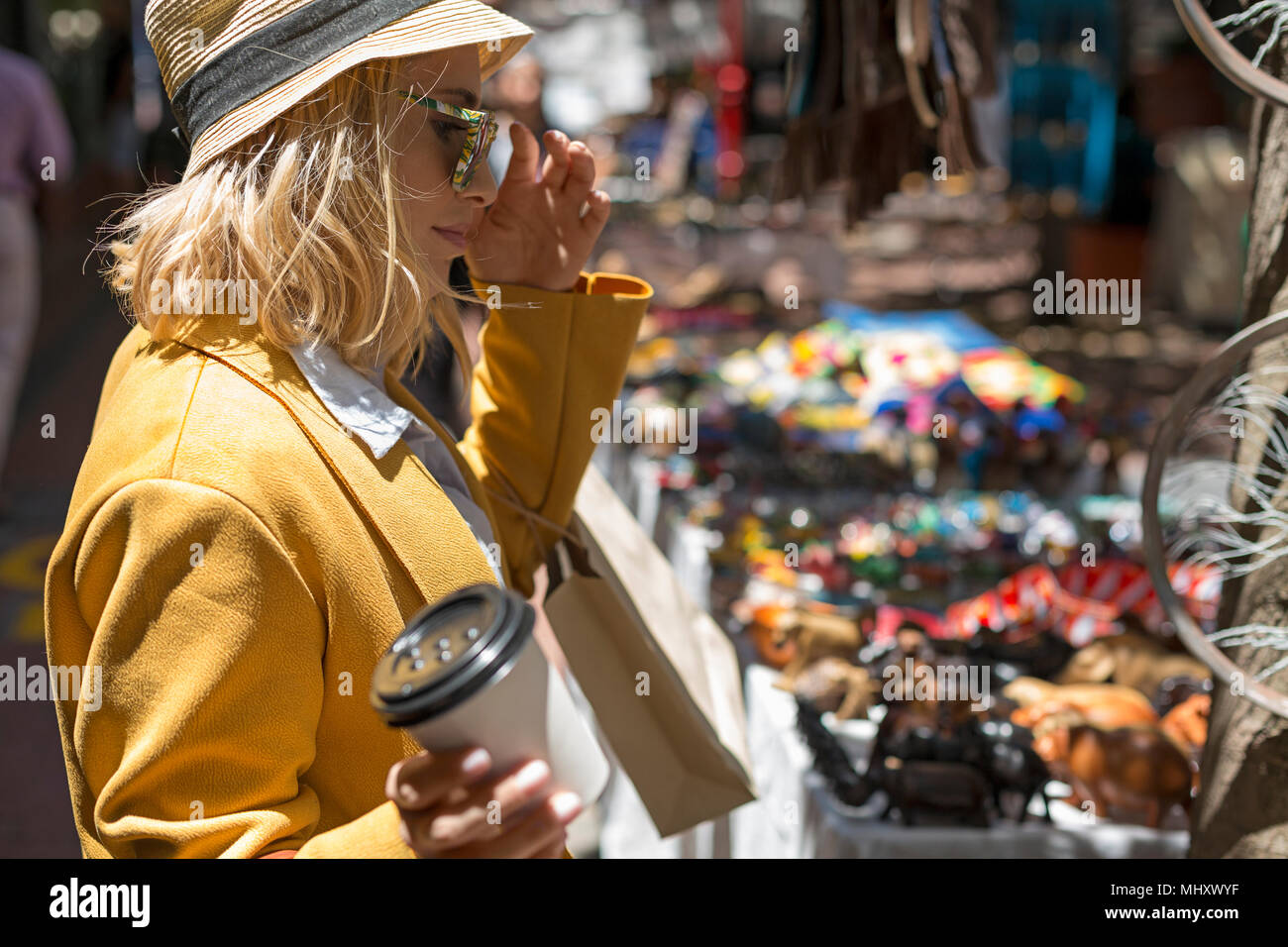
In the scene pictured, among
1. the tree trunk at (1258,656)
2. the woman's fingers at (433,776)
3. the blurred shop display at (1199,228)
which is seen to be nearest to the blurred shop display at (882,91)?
the tree trunk at (1258,656)

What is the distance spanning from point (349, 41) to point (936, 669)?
1714 mm

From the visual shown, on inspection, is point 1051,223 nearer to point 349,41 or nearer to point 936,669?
point 936,669

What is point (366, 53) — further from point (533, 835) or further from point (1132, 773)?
point (1132, 773)

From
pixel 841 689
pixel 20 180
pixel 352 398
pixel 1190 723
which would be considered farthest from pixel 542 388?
pixel 20 180

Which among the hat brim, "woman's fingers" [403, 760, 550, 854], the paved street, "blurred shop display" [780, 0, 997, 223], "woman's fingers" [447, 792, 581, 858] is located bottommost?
the paved street

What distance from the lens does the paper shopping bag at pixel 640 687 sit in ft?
5.50

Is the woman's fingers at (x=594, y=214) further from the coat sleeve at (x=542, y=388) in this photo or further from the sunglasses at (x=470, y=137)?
the sunglasses at (x=470, y=137)

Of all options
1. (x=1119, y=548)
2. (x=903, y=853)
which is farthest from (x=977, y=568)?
(x=903, y=853)

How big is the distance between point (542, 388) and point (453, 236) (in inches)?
14.1

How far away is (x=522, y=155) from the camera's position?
1616 mm

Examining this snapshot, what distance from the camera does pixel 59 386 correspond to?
7.75 metres

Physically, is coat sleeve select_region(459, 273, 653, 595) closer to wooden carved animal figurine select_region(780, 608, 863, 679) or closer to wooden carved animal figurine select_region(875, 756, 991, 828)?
wooden carved animal figurine select_region(875, 756, 991, 828)

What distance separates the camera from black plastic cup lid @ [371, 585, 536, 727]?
0.86 meters

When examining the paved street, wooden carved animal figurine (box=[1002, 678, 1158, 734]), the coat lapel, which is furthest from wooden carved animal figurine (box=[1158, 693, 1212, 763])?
the paved street
